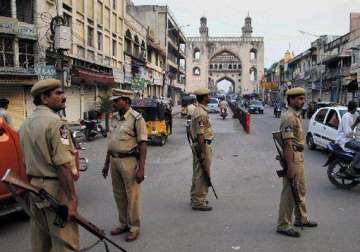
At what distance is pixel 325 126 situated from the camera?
520 inches

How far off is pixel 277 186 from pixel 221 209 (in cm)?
214

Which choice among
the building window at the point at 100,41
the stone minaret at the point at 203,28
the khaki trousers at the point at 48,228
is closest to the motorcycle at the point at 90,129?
the building window at the point at 100,41

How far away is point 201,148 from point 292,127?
66.1 inches

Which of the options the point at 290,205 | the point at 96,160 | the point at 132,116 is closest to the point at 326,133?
the point at 96,160

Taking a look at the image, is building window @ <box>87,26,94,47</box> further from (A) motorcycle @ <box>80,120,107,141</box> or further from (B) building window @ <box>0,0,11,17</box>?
(A) motorcycle @ <box>80,120,107,141</box>

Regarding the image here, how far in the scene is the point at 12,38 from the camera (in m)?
18.2

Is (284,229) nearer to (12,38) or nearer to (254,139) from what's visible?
(254,139)

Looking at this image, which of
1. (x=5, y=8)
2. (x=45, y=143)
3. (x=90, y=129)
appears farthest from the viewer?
(x=5, y=8)

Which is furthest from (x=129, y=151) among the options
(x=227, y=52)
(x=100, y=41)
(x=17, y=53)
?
(x=227, y=52)

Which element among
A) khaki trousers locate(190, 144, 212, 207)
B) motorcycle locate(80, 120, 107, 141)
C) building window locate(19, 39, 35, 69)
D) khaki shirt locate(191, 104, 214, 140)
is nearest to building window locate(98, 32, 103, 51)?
building window locate(19, 39, 35, 69)

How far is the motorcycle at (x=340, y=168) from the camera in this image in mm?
8008

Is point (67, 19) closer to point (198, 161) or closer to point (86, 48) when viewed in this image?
point (86, 48)

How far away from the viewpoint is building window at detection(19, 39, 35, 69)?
19141 mm

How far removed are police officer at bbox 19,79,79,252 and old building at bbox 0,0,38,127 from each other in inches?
605
